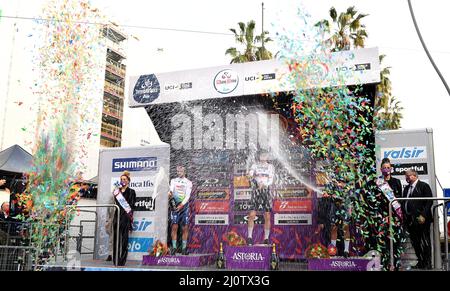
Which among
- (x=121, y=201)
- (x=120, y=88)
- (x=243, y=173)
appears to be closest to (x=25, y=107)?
(x=120, y=88)

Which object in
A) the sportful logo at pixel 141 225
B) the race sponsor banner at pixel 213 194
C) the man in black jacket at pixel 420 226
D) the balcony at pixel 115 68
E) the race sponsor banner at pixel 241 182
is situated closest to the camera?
the man in black jacket at pixel 420 226

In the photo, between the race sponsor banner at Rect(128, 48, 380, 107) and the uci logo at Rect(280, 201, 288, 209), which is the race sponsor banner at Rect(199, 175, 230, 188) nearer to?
the uci logo at Rect(280, 201, 288, 209)

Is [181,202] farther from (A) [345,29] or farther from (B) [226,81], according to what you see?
(A) [345,29]

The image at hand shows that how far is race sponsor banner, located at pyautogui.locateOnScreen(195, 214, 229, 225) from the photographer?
9242 mm

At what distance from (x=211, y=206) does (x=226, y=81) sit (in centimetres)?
287

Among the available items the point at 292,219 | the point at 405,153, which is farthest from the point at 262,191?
the point at 405,153

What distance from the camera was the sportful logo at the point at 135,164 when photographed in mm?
9242

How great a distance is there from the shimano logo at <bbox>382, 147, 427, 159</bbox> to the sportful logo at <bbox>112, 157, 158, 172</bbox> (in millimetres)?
4854

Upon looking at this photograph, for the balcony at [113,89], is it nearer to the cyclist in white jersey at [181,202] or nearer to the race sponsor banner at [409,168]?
the cyclist in white jersey at [181,202]

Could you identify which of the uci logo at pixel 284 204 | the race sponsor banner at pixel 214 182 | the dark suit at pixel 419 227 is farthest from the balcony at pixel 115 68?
the dark suit at pixel 419 227

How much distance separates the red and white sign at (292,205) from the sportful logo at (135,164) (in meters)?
2.83

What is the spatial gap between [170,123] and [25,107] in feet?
16.2

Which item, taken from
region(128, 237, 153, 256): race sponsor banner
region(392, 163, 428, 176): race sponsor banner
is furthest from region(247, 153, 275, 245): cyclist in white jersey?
region(392, 163, 428, 176): race sponsor banner

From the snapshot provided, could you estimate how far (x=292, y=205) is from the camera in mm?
8773
